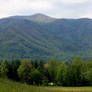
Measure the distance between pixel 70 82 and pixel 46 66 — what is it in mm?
16981

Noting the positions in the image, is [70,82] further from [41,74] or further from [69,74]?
[41,74]

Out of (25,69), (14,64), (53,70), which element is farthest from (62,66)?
(14,64)

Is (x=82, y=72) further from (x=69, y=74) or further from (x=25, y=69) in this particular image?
(x=25, y=69)

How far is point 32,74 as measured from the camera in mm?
75312

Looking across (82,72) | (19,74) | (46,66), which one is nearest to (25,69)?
(19,74)

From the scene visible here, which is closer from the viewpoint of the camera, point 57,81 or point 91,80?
point 91,80

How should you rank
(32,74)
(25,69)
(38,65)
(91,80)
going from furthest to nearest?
1. (38,65)
2. (25,69)
3. (32,74)
4. (91,80)

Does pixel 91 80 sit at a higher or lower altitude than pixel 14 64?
lower

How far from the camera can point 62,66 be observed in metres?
82.9

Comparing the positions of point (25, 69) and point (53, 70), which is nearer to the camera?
point (25, 69)

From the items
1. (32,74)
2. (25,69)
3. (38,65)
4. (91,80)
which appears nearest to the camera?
(91,80)

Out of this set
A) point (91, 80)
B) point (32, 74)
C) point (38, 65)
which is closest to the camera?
point (91, 80)

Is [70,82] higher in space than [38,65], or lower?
lower

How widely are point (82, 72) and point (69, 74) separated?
537 cm
